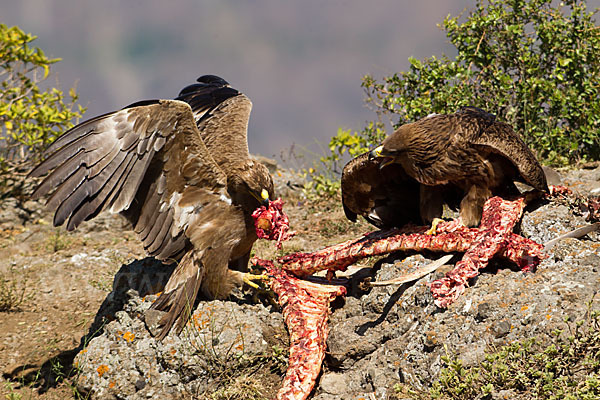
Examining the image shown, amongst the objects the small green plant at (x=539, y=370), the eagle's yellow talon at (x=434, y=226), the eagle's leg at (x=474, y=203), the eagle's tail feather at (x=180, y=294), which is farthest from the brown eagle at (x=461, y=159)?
the eagle's tail feather at (x=180, y=294)

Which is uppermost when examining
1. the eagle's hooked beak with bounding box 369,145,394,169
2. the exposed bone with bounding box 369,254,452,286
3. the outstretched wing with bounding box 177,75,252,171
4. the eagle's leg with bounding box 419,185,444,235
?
the outstretched wing with bounding box 177,75,252,171

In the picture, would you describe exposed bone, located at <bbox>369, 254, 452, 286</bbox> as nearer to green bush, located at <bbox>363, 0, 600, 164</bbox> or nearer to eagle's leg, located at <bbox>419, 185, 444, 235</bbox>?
eagle's leg, located at <bbox>419, 185, 444, 235</bbox>

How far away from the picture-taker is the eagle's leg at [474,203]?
418cm

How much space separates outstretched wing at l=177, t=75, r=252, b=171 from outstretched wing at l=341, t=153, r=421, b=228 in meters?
0.98

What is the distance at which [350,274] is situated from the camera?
474 cm

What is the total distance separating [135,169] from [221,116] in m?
1.78

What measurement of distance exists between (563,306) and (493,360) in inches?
21.5

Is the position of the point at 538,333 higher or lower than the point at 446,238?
lower

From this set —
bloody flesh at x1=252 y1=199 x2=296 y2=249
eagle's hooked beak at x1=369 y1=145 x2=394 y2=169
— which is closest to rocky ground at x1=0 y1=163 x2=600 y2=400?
bloody flesh at x1=252 y1=199 x2=296 y2=249

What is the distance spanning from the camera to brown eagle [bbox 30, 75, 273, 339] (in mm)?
4055

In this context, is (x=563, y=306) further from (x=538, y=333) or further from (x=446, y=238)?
(x=446, y=238)

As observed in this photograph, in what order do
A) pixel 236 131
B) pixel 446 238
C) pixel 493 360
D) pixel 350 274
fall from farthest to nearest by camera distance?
pixel 236 131
pixel 350 274
pixel 446 238
pixel 493 360

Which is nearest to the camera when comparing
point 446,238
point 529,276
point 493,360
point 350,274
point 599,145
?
point 493,360

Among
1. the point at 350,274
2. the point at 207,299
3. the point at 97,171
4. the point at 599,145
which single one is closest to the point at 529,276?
the point at 350,274
